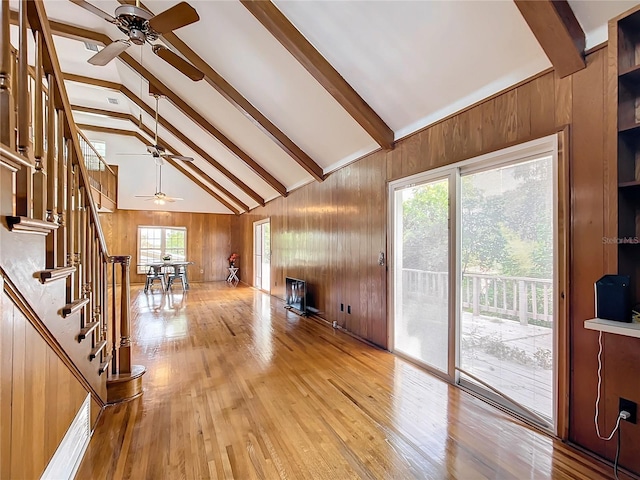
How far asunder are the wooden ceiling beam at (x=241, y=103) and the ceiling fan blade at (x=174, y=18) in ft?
3.76

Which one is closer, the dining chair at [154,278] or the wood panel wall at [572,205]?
the wood panel wall at [572,205]

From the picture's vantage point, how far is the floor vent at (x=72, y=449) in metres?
1.52

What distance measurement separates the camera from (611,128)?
1656 millimetres

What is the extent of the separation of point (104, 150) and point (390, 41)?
32.9 feet

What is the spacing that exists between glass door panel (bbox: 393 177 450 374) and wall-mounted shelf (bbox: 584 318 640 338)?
4.39 feet

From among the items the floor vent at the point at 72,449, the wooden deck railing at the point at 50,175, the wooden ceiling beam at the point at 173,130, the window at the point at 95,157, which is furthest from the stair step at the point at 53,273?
the window at the point at 95,157

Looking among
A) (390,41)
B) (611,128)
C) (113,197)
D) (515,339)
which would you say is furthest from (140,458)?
(113,197)

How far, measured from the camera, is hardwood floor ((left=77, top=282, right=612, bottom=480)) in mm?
1769

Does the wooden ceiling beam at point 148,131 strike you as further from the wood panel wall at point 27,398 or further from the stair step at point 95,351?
the wood panel wall at point 27,398

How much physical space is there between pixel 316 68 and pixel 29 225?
104 inches

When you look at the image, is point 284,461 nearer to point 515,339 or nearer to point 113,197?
point 515,339

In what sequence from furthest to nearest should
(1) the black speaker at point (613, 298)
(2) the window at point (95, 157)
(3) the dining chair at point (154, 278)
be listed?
(3) the dining chair at point (154, 278)
(2) the window at point (95, 157)
(1) the black speaker at point (613, 298)

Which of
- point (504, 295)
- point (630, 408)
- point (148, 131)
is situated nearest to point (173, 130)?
point (148, 131)

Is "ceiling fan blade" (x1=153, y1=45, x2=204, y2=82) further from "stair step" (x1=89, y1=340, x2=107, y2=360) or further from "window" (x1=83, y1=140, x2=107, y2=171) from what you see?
"window" (x1=83, y1=140, x2=107, y2=171)
